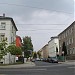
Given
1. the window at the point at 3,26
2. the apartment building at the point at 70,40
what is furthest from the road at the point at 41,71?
the apartment building at the point at 70,40

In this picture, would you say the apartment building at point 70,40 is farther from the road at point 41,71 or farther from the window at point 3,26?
the road at point 41,71

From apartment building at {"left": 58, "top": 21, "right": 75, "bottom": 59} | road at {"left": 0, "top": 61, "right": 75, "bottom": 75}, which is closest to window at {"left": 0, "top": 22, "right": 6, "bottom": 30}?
apartment building at {"left": 58, "top": 21, "right": 75, "bottom": 59}

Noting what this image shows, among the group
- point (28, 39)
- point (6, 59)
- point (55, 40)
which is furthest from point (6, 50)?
point (55, 40)

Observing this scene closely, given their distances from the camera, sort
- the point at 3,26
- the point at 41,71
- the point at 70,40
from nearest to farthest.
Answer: the point at 41,71, the point at 3,26, the point at 70,40

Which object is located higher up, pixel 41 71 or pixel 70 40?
pixel 70 40

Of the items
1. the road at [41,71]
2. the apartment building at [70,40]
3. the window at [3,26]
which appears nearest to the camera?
the road at [41,71]

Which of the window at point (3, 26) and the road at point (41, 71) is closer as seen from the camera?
the road at point (41, 71)

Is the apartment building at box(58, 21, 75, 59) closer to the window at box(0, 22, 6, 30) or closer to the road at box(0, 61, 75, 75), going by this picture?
the window at box(0, 22, 6, 30)

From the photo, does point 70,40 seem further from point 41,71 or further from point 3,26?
point 41,71

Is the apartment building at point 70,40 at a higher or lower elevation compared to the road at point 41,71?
higher

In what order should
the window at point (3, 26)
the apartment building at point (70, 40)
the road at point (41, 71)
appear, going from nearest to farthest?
the road at point (41, 71) → the window at point (3, 26) → the apartment building at point (70, 40)

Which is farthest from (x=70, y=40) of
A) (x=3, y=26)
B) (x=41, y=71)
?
(x=41, y=71)

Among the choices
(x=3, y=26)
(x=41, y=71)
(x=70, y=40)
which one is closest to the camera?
(x=41, y=71)

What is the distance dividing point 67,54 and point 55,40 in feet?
169
